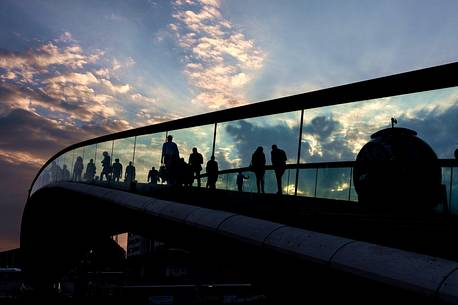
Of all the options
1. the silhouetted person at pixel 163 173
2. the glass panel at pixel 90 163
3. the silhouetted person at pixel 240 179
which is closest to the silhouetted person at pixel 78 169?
the glass panel at pixel 90 163

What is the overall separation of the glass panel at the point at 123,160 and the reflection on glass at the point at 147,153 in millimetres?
450

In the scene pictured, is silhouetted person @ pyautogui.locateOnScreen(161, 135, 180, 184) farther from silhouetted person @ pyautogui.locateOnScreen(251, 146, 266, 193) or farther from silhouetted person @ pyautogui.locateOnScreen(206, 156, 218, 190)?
silhouetted person @ pyautogui.locateOnScreen(251, 146, 266, 193)

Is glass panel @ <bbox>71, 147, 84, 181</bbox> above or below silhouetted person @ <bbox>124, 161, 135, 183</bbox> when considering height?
above

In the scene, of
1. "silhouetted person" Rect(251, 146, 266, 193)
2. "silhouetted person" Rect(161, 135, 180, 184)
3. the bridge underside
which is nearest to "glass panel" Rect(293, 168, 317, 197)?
"silhouetted person" Rect(251, 146, 266, 193)

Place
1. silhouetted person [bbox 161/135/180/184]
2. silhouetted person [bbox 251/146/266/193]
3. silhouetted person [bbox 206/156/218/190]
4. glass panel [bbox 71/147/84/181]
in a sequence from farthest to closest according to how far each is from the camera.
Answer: glass panel [bbox 71/147/84/181] < silhouetted person [bbox 161/135/180/184] < silhouetted person [bbox 206/156/218/190] < silhouetted person [bbox 251/146/266/193]

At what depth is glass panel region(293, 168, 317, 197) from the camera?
10394 millimetres

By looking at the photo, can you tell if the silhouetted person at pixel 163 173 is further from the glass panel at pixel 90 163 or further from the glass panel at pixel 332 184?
the glass panel at pixel 90 163

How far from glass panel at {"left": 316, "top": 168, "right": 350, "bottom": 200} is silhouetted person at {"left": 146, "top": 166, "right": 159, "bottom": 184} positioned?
537cm

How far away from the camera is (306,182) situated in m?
10.9

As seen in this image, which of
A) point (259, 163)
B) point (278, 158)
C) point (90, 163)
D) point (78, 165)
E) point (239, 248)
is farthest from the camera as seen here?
point (78, 165)

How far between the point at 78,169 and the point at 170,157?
1221cm

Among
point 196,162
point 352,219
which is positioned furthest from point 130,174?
point 352,219

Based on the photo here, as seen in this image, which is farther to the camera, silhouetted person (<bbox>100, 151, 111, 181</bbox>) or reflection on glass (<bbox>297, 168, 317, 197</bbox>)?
silhouetted person (<bbox>100, 151, 111, 181</bbox>)

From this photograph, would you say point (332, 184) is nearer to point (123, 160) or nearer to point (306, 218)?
point (306, 218)
